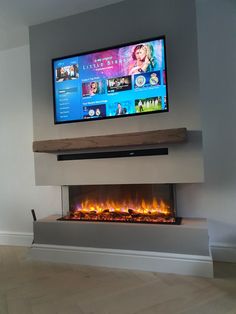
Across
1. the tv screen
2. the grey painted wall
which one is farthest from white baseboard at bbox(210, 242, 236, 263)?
the tv screen

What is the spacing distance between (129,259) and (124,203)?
58cm

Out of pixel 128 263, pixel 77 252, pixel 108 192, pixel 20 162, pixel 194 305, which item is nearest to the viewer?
pixel 194 305

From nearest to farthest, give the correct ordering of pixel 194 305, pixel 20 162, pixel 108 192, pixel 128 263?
pixel 194 305, pixel 128 263, pixel 108 192, pixel 20 162

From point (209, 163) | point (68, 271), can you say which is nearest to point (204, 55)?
point (209, 163)

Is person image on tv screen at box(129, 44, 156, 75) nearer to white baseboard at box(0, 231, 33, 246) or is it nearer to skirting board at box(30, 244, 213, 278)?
skirting board at box(30, 244, 213, 278)

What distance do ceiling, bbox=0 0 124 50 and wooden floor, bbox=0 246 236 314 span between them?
2582 millimetres

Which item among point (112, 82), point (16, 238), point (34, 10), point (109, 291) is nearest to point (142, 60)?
point (112, 82)

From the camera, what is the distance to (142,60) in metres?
2.47

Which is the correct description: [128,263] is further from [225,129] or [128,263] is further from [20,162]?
[20,162]

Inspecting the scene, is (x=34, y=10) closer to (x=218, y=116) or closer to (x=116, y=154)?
(x=116, y=154)

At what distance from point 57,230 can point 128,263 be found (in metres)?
0.82

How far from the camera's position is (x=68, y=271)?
2449mm

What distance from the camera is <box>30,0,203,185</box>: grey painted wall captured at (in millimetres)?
2387

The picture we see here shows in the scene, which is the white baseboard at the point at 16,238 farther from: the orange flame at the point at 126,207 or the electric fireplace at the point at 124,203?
the orange flame at the point at 126,207
